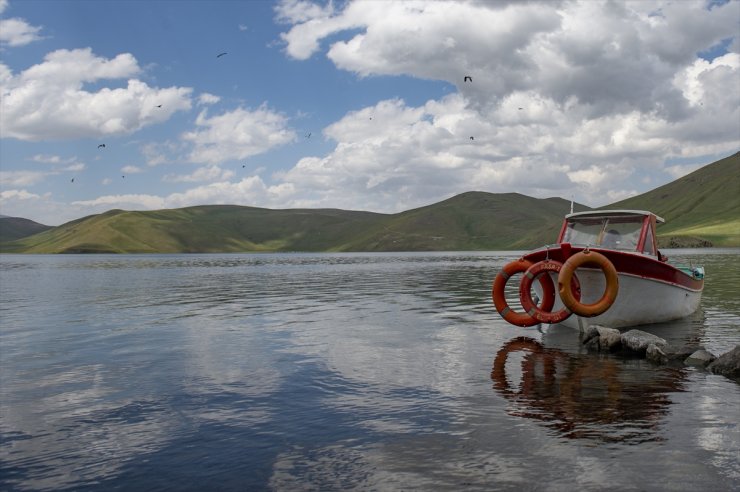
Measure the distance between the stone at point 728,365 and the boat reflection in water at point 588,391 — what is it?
1040 mm

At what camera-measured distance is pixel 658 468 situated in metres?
10.6

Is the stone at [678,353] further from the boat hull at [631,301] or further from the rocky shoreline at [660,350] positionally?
the boat hull at [631,301]

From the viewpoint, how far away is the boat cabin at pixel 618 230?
2908cm

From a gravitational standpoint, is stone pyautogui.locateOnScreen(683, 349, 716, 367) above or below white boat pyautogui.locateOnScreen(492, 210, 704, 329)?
below

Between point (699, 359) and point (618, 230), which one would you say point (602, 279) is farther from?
point (699, 359)

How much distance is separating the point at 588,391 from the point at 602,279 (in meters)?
10.0

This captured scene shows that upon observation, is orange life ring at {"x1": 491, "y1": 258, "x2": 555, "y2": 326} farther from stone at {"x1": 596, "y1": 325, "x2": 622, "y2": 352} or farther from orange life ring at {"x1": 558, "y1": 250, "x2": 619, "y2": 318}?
stone at {"x1": 596, "y1": 325, "x2": 622, "y2": 352}

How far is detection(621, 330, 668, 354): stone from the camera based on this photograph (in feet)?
69.6

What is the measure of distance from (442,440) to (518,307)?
2609cm

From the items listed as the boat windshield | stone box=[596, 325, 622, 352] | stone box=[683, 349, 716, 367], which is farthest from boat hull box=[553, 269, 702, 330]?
stone box=[683, 349, 716, 367]

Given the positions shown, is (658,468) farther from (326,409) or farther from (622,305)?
(622,305)

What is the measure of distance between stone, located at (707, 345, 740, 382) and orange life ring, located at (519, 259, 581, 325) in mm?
6908

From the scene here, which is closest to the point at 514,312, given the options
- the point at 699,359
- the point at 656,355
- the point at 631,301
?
the point at 631,301

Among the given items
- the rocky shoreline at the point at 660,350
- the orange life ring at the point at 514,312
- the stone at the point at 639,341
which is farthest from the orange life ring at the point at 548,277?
the stone at the point at 639,341
